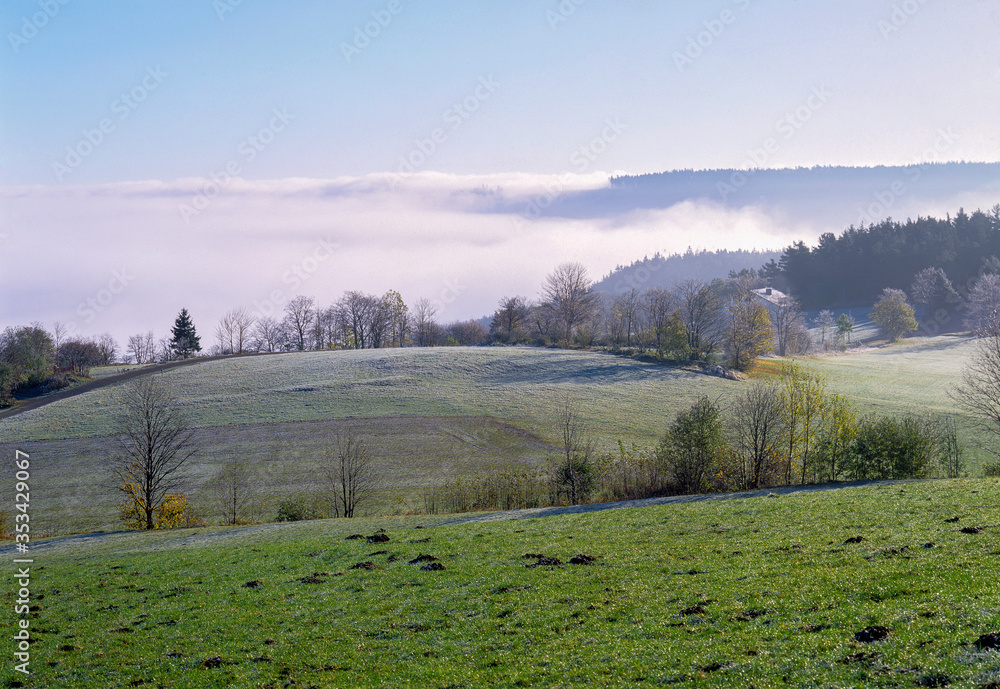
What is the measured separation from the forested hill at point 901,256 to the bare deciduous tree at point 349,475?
170503 millimetres

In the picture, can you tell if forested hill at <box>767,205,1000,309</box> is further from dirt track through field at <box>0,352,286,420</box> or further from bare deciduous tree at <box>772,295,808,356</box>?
dirt track through field at <box>0,352,286,420</box>

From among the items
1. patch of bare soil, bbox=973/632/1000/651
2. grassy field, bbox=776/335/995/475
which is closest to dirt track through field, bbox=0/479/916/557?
patch of bare soil, bbox=973/632/1000/651

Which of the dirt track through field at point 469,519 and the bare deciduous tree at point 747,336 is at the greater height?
the bare deciduous tree at point 747,336

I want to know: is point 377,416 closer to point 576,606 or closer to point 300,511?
point 300,511

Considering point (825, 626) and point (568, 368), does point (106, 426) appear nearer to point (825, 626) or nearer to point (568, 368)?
point (568, 368)

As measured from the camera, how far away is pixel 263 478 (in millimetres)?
56594

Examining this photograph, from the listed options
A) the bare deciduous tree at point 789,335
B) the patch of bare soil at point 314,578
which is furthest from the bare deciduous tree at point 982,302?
the patch of bare soil at point 314,578

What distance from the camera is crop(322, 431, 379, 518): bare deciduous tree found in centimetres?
4781

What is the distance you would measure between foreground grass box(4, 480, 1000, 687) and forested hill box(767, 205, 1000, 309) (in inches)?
7142

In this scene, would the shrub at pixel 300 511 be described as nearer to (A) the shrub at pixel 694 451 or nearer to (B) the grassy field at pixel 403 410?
(B) the grassy field at pixel 403 410

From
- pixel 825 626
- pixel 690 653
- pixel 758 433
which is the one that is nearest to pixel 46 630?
pixel 690 653

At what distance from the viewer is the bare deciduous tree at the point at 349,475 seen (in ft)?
157

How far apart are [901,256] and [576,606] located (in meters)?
206

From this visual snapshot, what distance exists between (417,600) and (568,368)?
80.9 m
